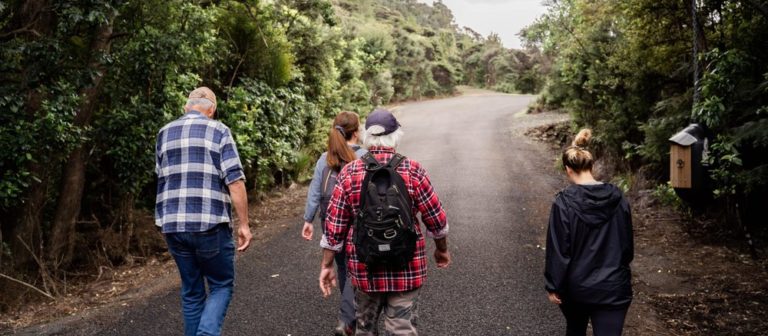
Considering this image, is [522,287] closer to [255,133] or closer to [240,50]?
[255,133]

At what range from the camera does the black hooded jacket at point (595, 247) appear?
10.4ft

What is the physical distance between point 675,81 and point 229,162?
314 inches

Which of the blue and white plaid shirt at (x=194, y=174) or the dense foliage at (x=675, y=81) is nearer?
the blue and white plaid shirt at (x=194, y=174)

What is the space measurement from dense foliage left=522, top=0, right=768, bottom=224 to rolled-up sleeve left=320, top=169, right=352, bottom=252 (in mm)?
3952

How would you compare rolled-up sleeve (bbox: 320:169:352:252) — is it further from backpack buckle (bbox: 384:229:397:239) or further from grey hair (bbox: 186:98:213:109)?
grey hair (bbox: 186:98:213:109)

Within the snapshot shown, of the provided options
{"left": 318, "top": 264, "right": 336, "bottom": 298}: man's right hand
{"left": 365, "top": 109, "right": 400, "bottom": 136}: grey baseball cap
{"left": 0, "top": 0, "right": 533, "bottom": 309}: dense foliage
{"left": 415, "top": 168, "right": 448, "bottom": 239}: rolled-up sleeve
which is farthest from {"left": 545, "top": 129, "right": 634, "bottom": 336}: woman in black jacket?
{"left": 0, "top": 0, "right": 533, "bottom": 309}: dense foliage

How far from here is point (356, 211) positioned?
326 centimetres

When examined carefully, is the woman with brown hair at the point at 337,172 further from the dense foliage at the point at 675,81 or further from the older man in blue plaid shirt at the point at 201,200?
the dense foliage at the point at 675,81

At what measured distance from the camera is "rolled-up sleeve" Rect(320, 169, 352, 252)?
3.30 m

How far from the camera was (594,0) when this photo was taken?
523 inches

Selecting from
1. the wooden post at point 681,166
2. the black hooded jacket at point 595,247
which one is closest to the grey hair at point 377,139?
the black hooded jacket at point 595,247

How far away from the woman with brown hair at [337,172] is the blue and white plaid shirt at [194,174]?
2.65 ft

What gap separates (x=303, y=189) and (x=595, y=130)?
6881 mm

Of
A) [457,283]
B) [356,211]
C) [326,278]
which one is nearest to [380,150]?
[356,211]
